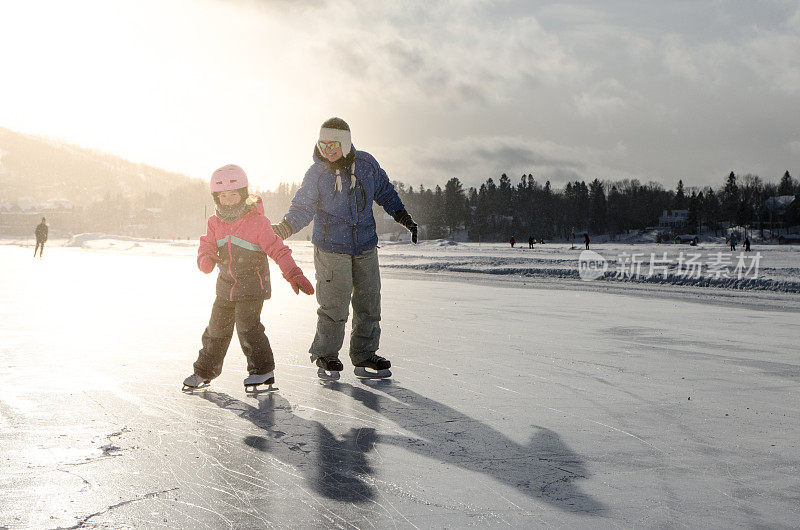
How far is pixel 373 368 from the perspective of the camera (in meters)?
4.29

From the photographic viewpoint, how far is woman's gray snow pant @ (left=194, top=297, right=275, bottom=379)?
12.6ft

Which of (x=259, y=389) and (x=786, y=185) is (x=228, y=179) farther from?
(x=786, y=185)

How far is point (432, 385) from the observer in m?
3.97

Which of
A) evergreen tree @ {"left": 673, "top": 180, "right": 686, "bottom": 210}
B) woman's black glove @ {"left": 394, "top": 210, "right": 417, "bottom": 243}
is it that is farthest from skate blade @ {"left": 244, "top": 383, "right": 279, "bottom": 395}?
evergreen tree @ {"left": 673, "top": 180, "right": 686, "bottom": 210}

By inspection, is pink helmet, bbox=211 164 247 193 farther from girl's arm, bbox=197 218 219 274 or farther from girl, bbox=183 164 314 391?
girl's arm, bbox=197 218 219 274

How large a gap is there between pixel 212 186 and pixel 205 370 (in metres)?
1.13

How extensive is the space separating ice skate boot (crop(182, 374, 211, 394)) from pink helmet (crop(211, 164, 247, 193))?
114 cm

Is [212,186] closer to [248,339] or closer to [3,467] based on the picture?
[248,339]

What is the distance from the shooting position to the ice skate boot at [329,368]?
418cm

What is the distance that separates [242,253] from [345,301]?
858mm

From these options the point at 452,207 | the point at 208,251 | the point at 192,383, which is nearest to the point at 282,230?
the point at 208,251

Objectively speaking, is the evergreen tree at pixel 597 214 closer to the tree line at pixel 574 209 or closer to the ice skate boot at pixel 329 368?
the tree line at pixel 574 209

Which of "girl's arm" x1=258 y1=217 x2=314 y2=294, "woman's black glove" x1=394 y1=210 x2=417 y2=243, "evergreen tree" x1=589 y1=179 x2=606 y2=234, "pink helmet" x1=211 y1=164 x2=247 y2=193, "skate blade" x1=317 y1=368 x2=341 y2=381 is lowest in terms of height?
"skate blade" x1=317 y1=368 x2=341 y2=381

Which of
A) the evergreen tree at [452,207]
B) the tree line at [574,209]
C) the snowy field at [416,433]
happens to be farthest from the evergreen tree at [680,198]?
the snowy field at [416,433]
